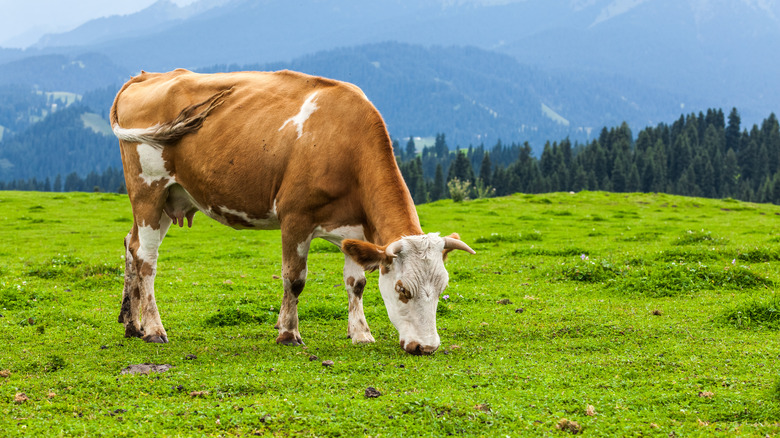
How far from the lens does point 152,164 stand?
10.1 m

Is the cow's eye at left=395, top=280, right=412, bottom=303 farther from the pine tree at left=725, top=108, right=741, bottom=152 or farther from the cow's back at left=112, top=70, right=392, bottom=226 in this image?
the pine tree at left=725, top=108, right=741, bottom=152

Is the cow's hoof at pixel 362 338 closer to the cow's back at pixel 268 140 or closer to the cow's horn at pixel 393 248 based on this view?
the cow's horn at pixel 393 248

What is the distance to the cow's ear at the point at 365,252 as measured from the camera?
313 inches

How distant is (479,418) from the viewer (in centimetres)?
592

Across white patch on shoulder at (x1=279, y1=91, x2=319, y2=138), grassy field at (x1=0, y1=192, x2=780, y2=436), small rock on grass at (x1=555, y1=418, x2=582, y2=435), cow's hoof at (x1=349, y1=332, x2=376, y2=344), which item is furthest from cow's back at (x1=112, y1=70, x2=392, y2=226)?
small rock on grass at (x1=555, y1=418, x2=582, y2=435)

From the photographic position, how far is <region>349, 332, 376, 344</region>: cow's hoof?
920 cm

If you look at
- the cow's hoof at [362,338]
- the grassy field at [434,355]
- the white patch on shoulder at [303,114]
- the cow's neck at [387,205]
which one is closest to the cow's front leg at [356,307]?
the cow's hoof at [362,338]

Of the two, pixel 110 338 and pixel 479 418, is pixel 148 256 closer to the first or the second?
pixel 110 338

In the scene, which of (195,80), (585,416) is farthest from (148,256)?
(585,416)

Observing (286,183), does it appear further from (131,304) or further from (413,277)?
(131,304)

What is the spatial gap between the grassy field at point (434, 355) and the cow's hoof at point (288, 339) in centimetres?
23

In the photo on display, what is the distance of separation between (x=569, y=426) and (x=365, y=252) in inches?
126

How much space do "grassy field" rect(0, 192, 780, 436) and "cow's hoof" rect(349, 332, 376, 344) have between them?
17 cm

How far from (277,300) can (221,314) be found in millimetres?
1742
